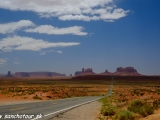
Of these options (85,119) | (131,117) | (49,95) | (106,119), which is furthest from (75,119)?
(49,95)

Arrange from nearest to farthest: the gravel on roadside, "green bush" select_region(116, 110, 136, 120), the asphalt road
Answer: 1. "green bush" select_region(116, 110, 136, 120)
2. the asphalt road
3. the gravel on roadside

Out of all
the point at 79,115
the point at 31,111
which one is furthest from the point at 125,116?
the point at 31,111

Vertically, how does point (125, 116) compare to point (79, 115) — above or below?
above

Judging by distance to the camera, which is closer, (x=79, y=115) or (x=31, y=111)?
(x=79, y=115)

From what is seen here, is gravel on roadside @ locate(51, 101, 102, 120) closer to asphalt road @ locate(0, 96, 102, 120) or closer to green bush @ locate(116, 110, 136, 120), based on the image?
asphalt road @ locate(0, 96, 102, 120)

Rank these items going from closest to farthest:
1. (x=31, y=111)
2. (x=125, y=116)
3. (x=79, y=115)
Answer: (x=125, y=116), (x=79, y=115), (x=31, y=111)

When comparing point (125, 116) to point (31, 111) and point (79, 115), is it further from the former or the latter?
point (31, 111)

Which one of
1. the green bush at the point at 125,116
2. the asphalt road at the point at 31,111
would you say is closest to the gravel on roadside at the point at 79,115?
the asphalt road at the point at 31,111

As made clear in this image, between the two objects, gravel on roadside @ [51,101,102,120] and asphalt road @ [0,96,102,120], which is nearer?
asphalt road @ [0,96,102,120]

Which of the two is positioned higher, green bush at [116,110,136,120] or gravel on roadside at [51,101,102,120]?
green bush at [116,110,136,120]

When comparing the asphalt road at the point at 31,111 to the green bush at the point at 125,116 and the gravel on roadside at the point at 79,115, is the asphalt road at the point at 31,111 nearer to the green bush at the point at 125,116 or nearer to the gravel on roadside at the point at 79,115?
the gravel on roadside at the point at 79,115

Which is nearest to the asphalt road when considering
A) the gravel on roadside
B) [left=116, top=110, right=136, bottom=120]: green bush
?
the gravel on roadside

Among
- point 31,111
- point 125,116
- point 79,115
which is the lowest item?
point 79,115

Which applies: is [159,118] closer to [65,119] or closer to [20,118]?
[65,119]
